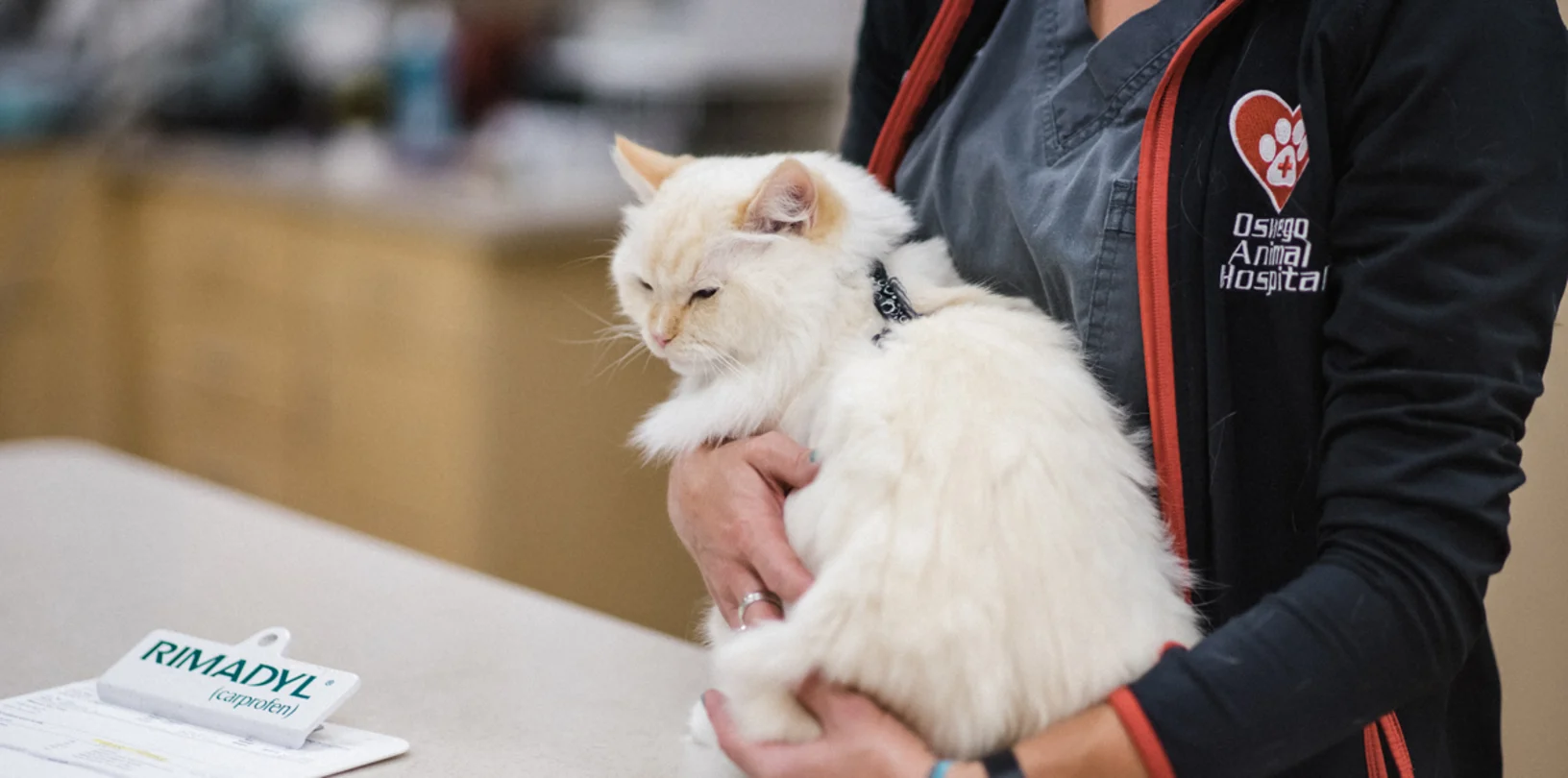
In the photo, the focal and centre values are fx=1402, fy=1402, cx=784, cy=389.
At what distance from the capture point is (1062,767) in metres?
0.76

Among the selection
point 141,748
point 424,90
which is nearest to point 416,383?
point 424,90

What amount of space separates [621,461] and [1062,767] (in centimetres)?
216

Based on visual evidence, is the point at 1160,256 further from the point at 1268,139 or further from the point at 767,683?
the point at 767,683

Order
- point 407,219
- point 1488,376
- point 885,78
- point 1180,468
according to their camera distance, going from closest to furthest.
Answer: point 1488,376 < point 1180,468 < point 885,78 < point 407,219

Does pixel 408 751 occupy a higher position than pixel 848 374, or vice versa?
pixel 848 374

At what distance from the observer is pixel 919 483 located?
81 cm

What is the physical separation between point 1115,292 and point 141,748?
0.72 meters

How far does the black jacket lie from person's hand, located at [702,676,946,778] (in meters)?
0.13

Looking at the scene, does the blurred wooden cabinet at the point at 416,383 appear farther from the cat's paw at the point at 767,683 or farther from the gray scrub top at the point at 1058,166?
the cat's paw at the point at 767,683

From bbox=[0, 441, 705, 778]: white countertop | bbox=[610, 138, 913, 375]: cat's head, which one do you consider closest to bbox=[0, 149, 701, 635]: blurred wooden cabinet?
bbox=[0, 441, 705, 778]: white countertop

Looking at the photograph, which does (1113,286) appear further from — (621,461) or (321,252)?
(321,252)

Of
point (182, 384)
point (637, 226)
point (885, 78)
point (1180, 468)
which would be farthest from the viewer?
point (182, 384)

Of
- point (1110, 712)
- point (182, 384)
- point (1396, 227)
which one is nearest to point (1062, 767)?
point (1110, 712)

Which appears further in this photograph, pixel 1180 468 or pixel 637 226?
pixel 637 226
